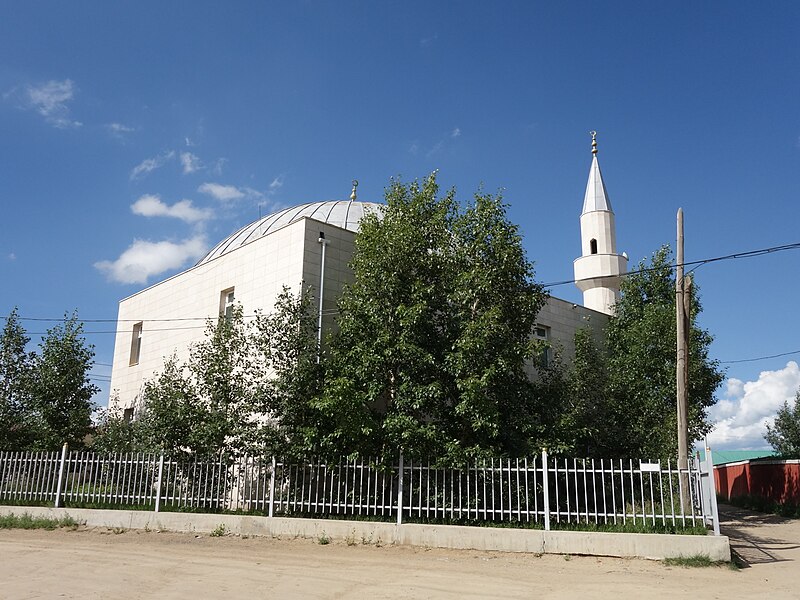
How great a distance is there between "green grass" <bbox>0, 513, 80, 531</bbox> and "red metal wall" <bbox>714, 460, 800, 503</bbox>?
1926cm

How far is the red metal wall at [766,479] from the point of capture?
2094 cm

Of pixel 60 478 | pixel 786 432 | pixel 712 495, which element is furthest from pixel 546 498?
pixel 786 432

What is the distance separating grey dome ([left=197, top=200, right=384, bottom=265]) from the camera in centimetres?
2181

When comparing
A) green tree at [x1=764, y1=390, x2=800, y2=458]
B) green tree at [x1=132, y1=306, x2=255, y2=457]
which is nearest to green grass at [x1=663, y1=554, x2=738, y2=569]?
green tree at [x1=132, y1=306, x2=255, y2=457]

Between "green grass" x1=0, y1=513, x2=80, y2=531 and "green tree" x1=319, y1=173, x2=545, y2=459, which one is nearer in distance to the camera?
"green tree" x1=319, y1=173, x2=545, y2=459

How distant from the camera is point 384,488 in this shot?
11719 millimetres

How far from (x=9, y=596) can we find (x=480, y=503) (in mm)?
7441

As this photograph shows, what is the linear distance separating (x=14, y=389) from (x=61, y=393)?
1492mm

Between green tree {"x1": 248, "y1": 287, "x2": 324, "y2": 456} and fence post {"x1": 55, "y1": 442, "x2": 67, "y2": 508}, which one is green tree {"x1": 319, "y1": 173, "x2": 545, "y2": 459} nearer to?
green tree {"x1": 248, "y1": 287, "x2": 324, "y2": 456}

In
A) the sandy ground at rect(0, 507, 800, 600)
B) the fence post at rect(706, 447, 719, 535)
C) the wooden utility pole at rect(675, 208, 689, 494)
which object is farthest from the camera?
the wooden utility pole at rect(675, 208, 689, 494)

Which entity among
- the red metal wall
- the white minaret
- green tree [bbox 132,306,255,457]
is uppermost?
the white minaret

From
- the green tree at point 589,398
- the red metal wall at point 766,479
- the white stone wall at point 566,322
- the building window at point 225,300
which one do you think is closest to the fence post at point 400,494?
the green tree at point 589,398

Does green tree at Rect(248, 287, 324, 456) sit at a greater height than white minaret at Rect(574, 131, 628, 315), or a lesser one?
lesser

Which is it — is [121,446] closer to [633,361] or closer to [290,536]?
[290,536]
